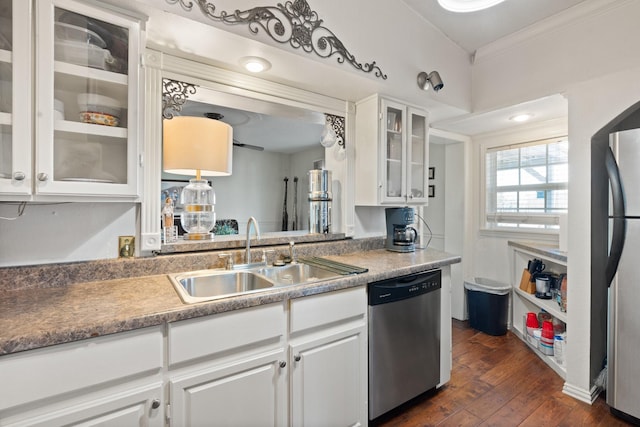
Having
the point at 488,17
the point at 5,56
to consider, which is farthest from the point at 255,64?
the point at 488,17

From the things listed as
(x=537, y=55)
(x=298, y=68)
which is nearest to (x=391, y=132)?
(x=298, y=68)

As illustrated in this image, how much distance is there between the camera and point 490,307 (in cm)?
298

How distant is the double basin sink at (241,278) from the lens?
61.5 inches

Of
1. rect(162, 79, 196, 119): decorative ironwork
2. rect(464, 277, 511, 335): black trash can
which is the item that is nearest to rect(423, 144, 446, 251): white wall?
rect(464, 277, 511, 335): black trash can

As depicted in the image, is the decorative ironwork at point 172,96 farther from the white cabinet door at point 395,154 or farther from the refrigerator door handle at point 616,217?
the refrigerator door handle at point 616,217

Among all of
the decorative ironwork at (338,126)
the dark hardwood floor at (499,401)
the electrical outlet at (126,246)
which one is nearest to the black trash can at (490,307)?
the dark hardwood floor at (499,401)

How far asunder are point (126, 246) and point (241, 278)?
60 centimetres

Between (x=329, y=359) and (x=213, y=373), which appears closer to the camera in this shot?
(x=213, y=373)

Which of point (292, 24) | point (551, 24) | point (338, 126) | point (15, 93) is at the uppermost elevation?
point (551, 24)

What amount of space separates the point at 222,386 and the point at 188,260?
2.40 feet

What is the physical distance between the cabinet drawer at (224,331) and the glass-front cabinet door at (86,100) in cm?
62

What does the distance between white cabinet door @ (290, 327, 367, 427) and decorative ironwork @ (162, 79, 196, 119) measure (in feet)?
4.54

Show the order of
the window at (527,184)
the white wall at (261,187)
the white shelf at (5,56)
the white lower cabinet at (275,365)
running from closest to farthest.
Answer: the white shelf at (5,56)
the white lower cabinet at (275,365)
the window at (527,184)
the white wall at (261,187)

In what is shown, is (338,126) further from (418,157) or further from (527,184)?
(527,184)
